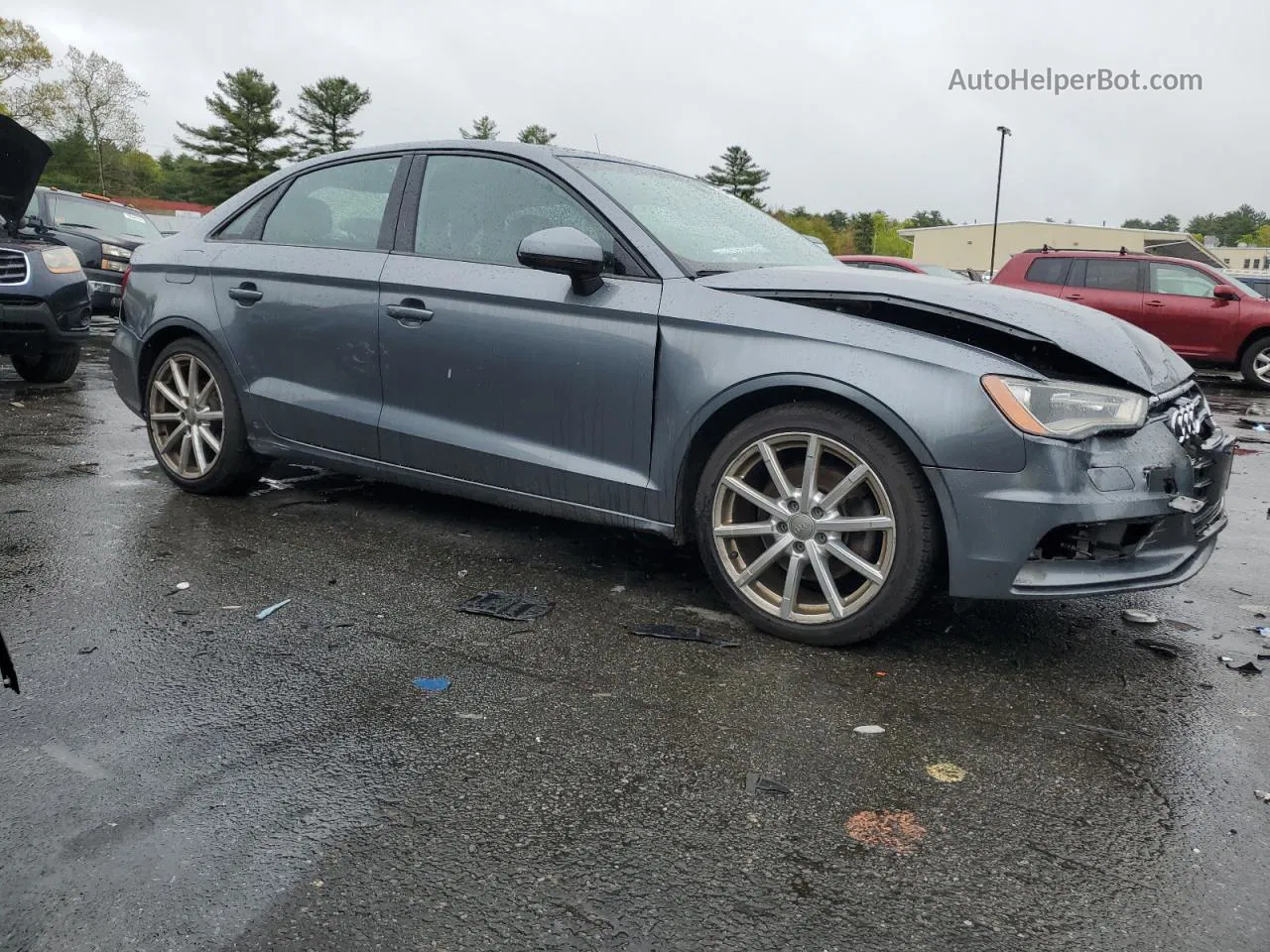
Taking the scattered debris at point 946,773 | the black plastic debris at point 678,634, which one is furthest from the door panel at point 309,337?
the scattered debris at point 946,773

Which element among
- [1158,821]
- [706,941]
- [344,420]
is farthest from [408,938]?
[344,420]

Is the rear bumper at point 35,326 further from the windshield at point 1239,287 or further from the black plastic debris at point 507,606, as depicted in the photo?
the windshield at point 1239,287

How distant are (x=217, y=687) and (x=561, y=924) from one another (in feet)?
5.07

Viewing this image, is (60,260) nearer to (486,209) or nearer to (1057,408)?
(486,209)

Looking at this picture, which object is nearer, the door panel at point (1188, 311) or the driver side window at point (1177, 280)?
the door panel at point (1188, 311)

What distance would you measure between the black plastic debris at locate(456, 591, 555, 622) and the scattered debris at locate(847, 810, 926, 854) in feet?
5.29

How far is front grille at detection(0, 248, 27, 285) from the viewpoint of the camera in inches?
335

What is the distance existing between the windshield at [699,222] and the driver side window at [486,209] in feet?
0.58

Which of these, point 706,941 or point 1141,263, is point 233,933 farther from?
point 1141,263

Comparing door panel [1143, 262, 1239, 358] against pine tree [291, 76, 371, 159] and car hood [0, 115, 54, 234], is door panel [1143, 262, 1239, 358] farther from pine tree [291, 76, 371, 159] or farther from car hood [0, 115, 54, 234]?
pine tree [291, 76, 371, 159]

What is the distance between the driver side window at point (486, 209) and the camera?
13.9ft

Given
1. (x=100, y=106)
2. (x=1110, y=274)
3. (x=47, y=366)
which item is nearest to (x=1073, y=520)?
(x=47, y=366)

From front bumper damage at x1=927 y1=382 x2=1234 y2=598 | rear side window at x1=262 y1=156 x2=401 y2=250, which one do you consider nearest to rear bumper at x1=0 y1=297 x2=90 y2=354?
rear side window at x1=262 y1=156 x2=401 y2=250

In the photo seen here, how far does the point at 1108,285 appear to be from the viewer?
49.1ft
